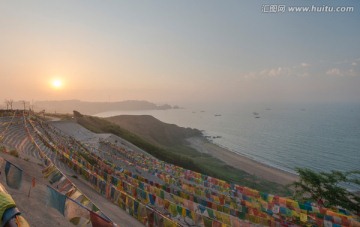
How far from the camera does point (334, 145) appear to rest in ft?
315

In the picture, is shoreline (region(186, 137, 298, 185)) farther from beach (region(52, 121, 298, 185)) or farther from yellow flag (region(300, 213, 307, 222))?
yellow flag (region(300, 213, 307, 222))

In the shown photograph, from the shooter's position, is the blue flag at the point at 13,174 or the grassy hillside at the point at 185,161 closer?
the blue flag at the point at 13,174

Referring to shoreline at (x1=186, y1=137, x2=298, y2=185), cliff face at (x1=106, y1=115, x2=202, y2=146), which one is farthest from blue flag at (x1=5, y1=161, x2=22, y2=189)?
cliff face at (x1=106, y1=115, x2=202, y2=146)

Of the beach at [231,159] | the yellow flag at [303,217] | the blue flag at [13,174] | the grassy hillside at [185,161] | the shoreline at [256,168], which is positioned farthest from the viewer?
the shoreline at [256,168]

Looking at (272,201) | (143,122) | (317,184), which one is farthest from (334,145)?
(272,201)

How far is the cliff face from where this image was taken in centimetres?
9450

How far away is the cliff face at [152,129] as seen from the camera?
3720 inches

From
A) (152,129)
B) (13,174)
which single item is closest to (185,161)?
(13,174)

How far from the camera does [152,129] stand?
101 m

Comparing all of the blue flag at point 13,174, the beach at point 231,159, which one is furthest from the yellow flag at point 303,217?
the beach at point 231,159

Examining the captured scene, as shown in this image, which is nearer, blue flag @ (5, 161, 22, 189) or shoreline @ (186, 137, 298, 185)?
blue flag @ (5, 161, 22, 189)

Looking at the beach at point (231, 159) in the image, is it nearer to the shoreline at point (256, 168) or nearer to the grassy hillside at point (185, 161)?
the shoreline at point (256, 168)

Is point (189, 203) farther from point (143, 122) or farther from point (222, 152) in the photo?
point (143, 122)

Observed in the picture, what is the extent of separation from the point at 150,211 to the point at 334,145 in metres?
102
